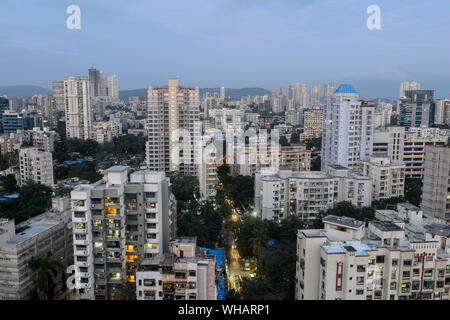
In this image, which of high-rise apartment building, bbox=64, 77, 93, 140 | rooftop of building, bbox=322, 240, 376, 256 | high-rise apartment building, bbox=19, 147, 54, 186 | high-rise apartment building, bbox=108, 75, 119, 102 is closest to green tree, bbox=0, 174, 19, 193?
high-rise apartment building, bbox=19, 147, 54, 186

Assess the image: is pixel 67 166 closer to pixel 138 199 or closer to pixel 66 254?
pixel 66 254

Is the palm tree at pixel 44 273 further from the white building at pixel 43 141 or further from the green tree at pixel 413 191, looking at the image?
the white building at pixel 43 141

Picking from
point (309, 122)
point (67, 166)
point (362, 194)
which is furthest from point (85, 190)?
point (309, 122)

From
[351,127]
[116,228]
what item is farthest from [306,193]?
[116,228]

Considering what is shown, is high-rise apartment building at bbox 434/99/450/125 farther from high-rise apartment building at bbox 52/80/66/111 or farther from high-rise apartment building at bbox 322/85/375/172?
high-rise apartment building at bbox 52/80/66/111

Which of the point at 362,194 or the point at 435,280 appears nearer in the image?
the point at 435,280
